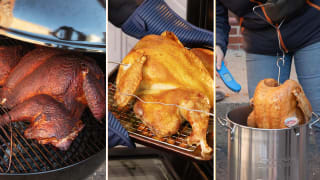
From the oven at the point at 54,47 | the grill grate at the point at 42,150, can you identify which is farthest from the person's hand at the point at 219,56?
the grill grate at the point at 42,150

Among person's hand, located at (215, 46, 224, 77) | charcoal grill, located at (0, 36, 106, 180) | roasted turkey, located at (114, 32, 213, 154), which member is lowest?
charcoal grill, located at (0, 36, 106, 180)

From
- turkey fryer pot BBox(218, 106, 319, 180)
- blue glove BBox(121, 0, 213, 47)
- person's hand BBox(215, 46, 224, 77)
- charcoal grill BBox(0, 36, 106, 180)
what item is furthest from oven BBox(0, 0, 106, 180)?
turkey fryer pot BBox(218, 106, 319, 180)

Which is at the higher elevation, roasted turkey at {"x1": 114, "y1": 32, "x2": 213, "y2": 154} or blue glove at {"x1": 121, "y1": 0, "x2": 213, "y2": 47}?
blue glove at {"x1": 121, "y1": 0, "x2": 213, "y2": 47}

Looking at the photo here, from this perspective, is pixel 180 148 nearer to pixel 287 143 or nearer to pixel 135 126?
pixel 135 126

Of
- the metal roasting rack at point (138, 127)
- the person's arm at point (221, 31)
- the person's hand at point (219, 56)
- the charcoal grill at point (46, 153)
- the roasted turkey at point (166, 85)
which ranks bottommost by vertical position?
the charcoal grill at point (46, 153)

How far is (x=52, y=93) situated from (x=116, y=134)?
36cm

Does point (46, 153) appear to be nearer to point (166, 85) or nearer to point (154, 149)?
point (154, 149)

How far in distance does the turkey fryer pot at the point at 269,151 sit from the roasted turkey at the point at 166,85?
19 centimetres

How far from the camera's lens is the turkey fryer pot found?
1.45m

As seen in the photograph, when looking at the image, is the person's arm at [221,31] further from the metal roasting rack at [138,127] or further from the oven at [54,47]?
the oven at [54,47]

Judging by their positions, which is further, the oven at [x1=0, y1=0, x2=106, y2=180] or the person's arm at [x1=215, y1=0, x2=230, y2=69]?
the person's arm at [x1=215, y1=0, x2=230, y2=69]

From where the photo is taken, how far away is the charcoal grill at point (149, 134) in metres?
1.41

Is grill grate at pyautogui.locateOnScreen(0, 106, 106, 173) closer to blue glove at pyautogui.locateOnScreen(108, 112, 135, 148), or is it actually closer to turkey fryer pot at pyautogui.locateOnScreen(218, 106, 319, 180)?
blue glove at pyautogui.locateOnScreen(108, 112, 135, 148)

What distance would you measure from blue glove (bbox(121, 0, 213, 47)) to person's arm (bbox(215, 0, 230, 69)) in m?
0.11
